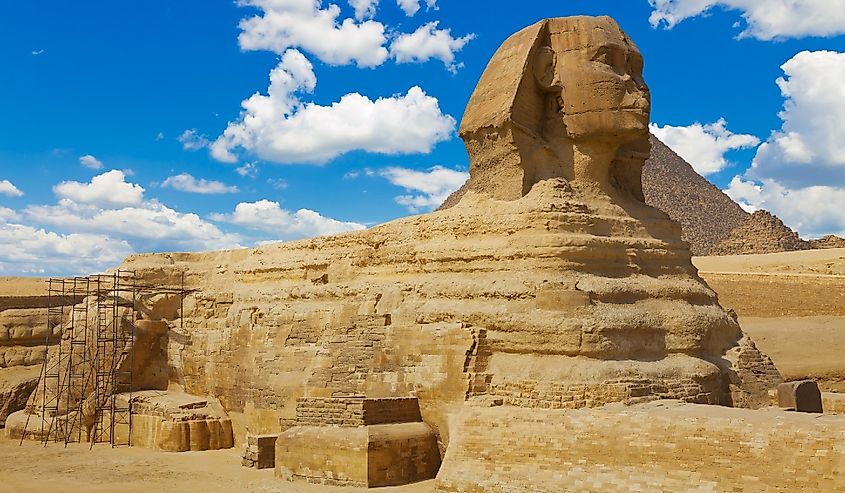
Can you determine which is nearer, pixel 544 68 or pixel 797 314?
pixel 544 68

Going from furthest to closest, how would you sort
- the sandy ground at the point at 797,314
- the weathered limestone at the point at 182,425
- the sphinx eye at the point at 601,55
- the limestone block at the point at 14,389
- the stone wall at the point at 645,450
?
the limestone block at the point at 14,389 → the sandy ground at the point at 797,314 → the weathered limestone at the point at 182,425 → the sphinx eye at the point at 601,55 → the stone wall at the point at 645,450

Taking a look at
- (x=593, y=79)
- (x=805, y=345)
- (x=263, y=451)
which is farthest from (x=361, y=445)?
(x=805, y=345)

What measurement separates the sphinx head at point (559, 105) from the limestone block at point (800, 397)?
3.80 metres

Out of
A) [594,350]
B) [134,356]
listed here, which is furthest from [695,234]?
[594,350]

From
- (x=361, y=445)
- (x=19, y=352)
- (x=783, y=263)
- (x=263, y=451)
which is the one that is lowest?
(x=263, y=451)

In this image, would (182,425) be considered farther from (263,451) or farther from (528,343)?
(528,343)

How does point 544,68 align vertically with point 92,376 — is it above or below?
above

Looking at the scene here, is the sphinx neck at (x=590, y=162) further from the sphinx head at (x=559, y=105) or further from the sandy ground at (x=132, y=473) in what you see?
the sandy ground at (x=132, y=473)

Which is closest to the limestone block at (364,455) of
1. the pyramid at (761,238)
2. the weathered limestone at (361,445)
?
the weathered limestone at (361,445)

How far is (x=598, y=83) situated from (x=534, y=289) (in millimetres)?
3335

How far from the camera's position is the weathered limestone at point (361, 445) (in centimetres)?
1120

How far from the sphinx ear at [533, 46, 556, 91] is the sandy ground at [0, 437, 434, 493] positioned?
19.5ft

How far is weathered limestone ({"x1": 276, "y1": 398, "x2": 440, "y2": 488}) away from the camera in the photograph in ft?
36.8

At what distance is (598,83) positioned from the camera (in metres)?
12.3
